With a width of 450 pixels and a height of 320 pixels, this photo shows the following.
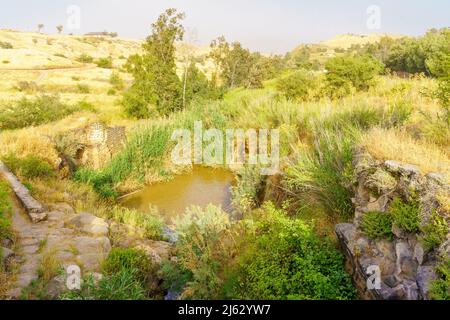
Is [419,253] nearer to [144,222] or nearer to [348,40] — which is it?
[144,222]

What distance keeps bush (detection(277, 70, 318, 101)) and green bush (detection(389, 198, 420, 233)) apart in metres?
10.3

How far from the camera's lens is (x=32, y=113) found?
12.8m

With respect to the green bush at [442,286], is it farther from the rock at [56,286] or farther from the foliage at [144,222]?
the foliage at [144,222]

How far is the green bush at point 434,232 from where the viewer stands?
305cm

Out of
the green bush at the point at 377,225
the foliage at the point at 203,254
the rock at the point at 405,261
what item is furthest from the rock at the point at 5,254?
the rock at the point at 405,261

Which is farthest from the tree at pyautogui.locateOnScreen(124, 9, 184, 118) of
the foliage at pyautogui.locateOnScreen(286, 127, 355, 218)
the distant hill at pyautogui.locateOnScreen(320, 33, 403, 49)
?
the distant hill at pyautogui.locateOnScreen(320, 33, 403, 49)

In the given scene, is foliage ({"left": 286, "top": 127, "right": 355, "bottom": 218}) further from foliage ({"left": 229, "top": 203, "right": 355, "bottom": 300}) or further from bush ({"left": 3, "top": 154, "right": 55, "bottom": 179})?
bush ({"left": 3, "top": 154, "right": 55, "bottom": 179})

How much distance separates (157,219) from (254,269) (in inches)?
141

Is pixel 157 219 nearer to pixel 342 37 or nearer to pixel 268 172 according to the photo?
pixel 268 172

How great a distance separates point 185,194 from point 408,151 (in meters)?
6.87

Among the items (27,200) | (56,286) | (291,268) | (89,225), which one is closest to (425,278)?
(291,268)

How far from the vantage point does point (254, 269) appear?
4227 mm

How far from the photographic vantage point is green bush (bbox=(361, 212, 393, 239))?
12.6 feet
